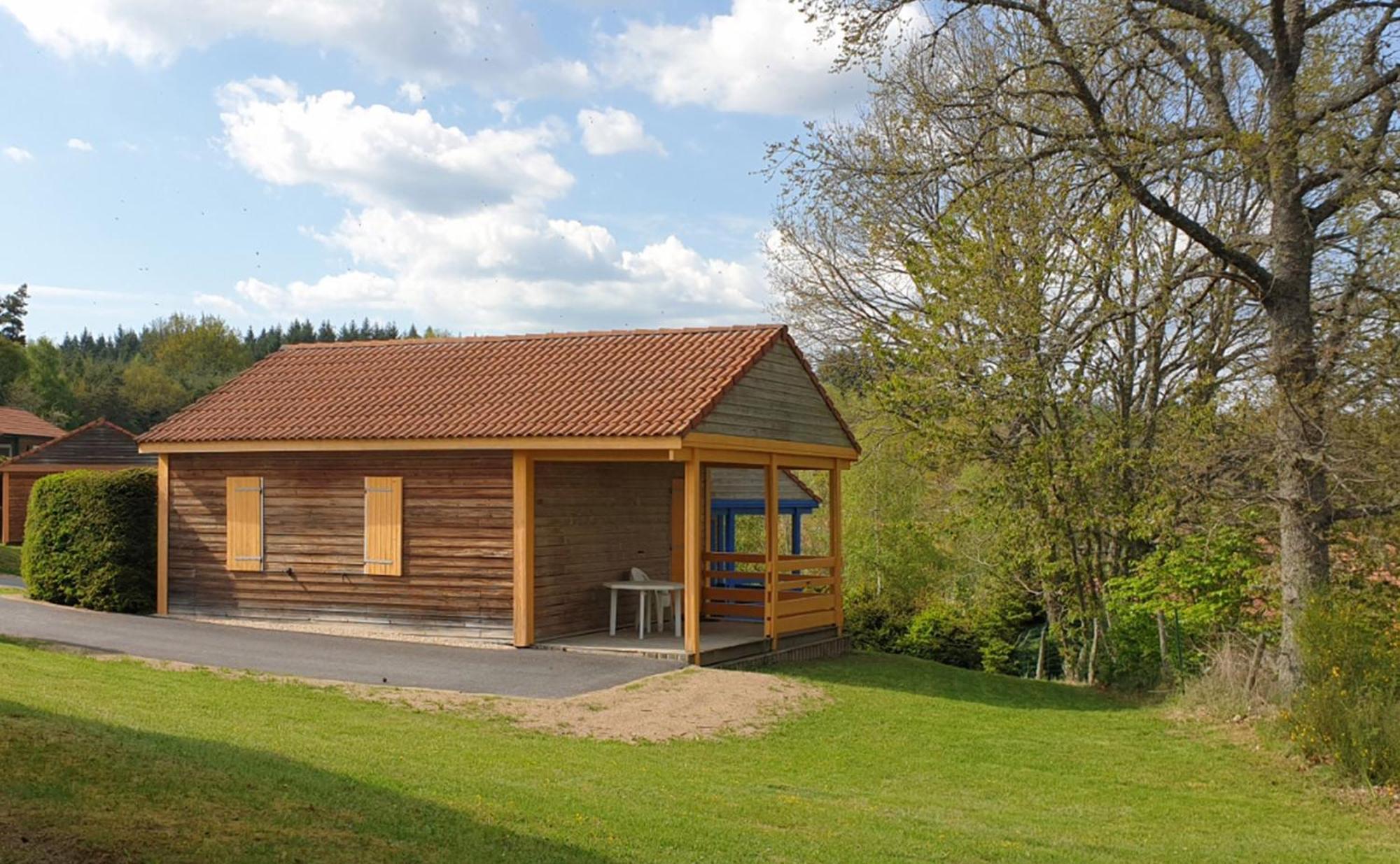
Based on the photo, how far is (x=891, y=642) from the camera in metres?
26.4

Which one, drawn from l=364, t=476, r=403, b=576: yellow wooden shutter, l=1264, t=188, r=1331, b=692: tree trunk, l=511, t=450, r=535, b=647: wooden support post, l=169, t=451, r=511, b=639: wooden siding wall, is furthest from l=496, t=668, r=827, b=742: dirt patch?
l=1264, t=188, r=1331, b=692: tree trunk

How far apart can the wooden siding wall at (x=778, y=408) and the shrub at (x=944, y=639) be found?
7351mm

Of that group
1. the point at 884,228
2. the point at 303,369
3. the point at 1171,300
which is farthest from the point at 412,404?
the point at 1171,300

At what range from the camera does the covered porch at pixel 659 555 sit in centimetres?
1617

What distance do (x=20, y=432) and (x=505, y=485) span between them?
125 feet

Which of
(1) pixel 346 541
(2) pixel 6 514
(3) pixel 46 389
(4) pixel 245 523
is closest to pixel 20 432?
(2) pixel 6 514

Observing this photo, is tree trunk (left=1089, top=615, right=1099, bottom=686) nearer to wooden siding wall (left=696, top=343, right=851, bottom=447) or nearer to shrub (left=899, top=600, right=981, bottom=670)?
shrub (left=899, top=600, right=981, bottom=670)

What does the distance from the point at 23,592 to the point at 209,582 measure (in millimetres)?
5270

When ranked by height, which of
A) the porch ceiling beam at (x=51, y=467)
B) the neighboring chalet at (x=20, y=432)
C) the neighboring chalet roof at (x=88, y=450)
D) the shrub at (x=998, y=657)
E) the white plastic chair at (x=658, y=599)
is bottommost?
the shrub at (x=998, y=657)

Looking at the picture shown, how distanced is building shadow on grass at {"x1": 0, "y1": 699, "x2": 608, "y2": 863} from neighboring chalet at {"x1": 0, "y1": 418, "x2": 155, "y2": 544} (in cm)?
3271

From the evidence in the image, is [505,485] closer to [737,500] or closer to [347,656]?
[347,656]

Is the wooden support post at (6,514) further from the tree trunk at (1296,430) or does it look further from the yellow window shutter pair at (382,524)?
the tree trunk at (1296,430)

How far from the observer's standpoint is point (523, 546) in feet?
53.7

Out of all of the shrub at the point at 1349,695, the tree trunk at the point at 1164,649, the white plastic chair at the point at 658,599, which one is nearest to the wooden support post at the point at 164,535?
the white plastic chair at the point at 658,599
